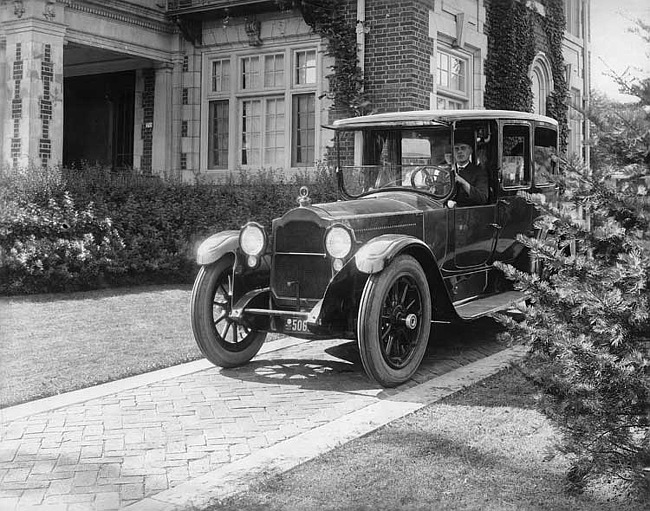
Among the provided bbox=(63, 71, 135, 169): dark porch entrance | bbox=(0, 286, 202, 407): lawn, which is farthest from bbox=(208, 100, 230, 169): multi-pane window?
bbox=(0, 286, 202, 407): lawn

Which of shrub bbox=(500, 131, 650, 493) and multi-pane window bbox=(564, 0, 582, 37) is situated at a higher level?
multi-pane window bbox=(564, 0, 582, 37)

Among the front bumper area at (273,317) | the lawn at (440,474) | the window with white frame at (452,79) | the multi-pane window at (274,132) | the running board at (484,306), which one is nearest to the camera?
the lawn at (440,474)

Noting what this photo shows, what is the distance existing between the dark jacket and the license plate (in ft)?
7.27

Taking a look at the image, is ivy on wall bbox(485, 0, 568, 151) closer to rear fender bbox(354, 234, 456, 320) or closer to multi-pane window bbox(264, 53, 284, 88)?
multi-pane window bbox(264, 53, 284, 88)

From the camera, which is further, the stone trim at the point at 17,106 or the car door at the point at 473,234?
the stone trim at the point at 17,106

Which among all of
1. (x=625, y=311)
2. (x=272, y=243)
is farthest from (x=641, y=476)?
(x=272, y=243)

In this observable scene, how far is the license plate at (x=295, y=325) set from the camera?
607 centimetres

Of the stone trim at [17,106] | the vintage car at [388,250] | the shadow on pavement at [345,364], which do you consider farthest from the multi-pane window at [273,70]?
the shadow on pavement at [345,364]

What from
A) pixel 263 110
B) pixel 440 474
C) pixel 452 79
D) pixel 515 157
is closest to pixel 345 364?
pixel 515 157

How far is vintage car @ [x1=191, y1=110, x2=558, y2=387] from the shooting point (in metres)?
5.97

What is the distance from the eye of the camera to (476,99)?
47.2 feet

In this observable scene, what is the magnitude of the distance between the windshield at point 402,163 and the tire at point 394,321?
1348 mm

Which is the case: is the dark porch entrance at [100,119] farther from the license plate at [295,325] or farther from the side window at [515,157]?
the license plate at [295,325]

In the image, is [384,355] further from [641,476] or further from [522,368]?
[641,476]
